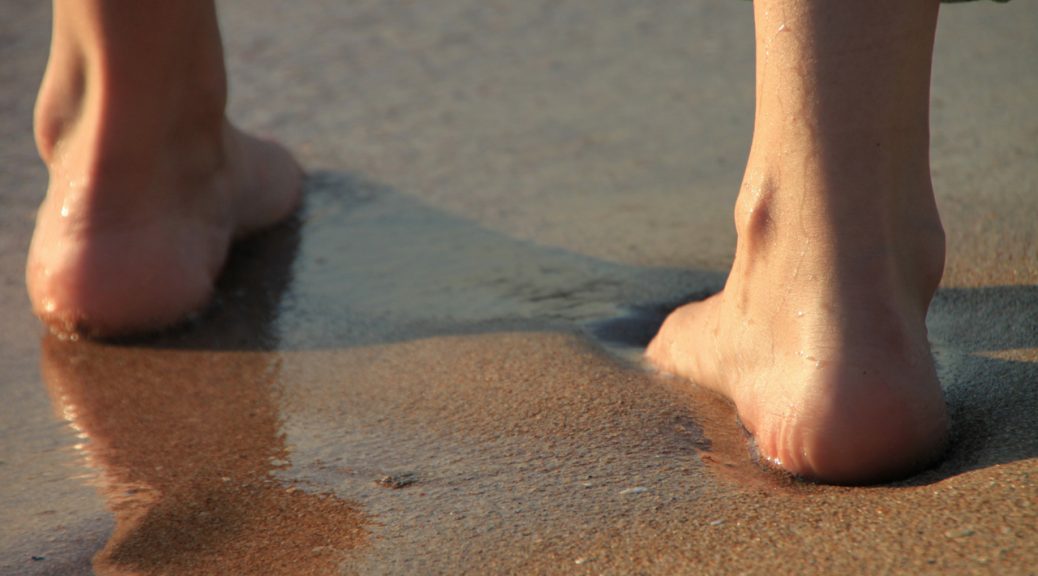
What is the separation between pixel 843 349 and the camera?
4.36ft

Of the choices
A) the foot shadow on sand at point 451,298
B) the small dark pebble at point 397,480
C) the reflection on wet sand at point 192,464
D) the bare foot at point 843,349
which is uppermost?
the bare foot at point 843,349

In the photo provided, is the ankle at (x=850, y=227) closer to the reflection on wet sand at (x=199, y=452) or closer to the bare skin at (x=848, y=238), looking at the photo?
the bare skin at (x=848, y=238)

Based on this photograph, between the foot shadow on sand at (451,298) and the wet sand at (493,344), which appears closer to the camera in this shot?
the wet sand at (493,344)

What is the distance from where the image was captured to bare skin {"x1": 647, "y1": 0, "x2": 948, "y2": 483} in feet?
4.30

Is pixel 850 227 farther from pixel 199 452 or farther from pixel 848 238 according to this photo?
pixel 199 452

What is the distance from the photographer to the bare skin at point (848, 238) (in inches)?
51.6

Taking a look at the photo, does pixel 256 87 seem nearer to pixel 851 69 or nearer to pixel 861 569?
pixel 851 69

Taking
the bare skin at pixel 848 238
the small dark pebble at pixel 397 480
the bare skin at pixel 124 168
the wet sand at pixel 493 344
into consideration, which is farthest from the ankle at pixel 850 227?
the bare skin at pixel 124 168

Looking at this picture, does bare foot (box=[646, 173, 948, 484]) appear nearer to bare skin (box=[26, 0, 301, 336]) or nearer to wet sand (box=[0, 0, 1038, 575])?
wet sand (box=[0, 0, 1038, 575])

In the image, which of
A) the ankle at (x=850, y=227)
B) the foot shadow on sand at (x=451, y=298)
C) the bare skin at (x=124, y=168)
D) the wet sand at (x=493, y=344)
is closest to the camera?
the wet sand at (x=493, y=344)

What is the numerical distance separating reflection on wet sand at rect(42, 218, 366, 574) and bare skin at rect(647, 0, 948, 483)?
20.8 inches

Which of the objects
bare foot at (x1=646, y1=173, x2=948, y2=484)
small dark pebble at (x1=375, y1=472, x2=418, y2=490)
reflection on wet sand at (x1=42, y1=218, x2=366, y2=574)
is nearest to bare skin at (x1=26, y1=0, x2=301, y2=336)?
reflection on wet sand at (x1=42, y1=218, x2=366, y2=574)

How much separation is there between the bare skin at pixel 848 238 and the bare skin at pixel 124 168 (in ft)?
3.32

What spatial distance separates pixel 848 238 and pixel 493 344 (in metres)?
0.62
